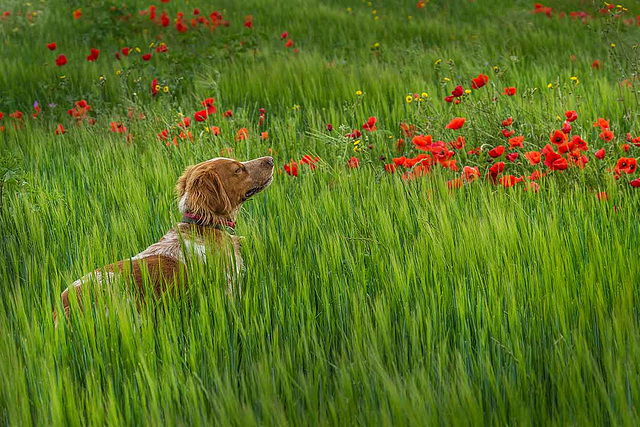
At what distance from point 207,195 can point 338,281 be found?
883 millimetres

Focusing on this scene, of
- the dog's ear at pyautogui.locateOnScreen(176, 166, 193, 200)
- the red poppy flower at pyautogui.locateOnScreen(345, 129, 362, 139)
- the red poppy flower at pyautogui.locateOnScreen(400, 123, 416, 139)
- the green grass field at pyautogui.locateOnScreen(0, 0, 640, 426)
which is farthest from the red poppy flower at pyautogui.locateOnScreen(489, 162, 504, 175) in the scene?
the dog's ear at pyautogui.locateOnScreen(176, 166, 193, 200)

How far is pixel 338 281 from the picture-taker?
2.47 metres

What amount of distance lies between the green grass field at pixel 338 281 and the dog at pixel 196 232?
95 millimetres

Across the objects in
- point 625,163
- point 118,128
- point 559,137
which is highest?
point 118,128

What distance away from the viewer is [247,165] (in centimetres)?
340

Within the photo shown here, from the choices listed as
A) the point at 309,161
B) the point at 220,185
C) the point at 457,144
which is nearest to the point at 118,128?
the point at 309,161

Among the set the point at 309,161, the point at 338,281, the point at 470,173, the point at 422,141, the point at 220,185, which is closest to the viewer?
the point at 338,281

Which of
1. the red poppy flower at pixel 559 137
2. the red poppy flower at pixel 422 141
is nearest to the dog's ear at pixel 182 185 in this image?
the red poppy flower at pixel 422 141

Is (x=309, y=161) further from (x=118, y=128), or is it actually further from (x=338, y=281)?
(x=118, y=128)

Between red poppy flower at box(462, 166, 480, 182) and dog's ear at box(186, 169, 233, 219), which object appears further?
red poppy flower at box(462, 166, 480, 182)

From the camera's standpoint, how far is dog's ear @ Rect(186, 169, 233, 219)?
303 cm

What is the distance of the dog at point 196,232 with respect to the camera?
2.52 meters

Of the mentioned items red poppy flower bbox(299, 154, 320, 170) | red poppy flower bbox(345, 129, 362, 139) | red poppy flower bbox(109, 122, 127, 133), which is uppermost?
red poppy flower bbox(109, 122, 127, 133)

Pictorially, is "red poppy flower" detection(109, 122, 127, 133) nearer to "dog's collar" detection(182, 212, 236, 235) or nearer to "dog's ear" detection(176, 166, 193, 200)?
"dog's ear" detection(176, 166, 193, 200)
